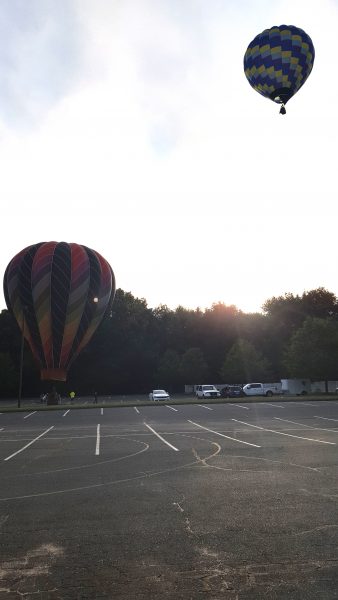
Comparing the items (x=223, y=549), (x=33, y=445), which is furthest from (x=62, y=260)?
(x=223, y=549)

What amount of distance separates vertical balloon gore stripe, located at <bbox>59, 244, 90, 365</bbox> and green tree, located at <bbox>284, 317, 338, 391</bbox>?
28.4m

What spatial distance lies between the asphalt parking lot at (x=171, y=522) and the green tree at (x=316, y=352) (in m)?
43.0

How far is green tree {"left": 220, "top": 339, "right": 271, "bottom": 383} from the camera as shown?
77750 mm

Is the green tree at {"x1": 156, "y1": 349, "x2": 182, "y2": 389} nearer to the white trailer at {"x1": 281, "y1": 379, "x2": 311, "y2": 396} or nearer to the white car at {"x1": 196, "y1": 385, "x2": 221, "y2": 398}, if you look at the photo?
the white car at {"x1": 196, "y1": 385, "x2": 221, "y2": 398}

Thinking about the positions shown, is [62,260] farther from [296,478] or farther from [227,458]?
[296,478]

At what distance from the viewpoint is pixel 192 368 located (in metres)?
87.2

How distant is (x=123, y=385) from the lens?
93438mm

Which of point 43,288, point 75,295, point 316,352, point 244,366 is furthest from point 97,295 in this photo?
point 244,366

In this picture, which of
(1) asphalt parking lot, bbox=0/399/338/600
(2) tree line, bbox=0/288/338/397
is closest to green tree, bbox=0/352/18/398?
(2) tree line, bbox=0/288/338/397

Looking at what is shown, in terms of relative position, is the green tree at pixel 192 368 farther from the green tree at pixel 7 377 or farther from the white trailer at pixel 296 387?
the green tree at pixel 7 377

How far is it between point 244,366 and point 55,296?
41.5 meters

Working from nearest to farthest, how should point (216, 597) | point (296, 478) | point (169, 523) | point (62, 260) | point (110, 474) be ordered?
1. point (216, 597)
2. point (169, 523)
3. point (296, 478)
4. point (110, 474)
5. point (62, 260)

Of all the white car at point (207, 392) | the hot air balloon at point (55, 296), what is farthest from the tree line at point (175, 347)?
the hot air balloon at point (55, 296)

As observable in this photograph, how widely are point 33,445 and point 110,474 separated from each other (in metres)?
7.45
